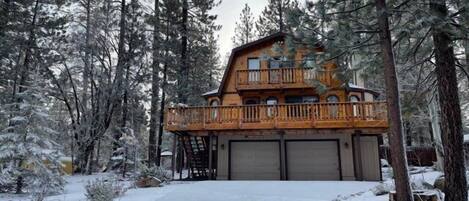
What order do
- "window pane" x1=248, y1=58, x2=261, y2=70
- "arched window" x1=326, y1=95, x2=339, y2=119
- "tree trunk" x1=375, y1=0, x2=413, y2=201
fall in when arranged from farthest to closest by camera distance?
1. "window pane" x1=248, y1=58, x2=261, y2=70
2. "arched window" x1=326, y1=95, x2=339, y2=119
3. "tree trunk" x1=375, y1=0, x2=413, y2=201

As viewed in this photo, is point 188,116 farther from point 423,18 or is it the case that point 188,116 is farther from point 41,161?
point 423,18

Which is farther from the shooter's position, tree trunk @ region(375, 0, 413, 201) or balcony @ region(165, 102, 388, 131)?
balcony @ region(165, 102, 388, 131)

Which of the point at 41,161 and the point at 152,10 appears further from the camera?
the point at 152,10

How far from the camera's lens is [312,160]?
15.3 m

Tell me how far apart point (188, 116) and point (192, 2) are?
10.2 meters

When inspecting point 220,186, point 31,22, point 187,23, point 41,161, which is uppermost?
point 187,23

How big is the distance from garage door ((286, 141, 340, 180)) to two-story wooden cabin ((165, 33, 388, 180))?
0.04m

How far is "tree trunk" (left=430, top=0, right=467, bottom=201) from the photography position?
22.7 ft

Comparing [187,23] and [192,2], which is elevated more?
[192,2]

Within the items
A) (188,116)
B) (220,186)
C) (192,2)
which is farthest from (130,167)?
(192,2)

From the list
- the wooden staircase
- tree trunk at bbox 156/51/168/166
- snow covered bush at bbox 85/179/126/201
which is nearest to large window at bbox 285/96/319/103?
the wooden staircase

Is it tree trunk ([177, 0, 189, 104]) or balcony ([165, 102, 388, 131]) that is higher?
tree trunk ([177, 0, 189, 104])

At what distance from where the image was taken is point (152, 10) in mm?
21094

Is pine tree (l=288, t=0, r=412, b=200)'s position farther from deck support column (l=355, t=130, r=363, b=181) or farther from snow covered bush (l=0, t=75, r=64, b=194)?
snow covered bush (l=0, t=75, r=64, b=194)
